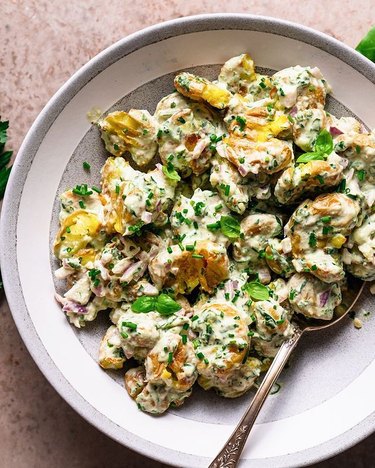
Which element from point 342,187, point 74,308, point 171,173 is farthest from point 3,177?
point 342,187

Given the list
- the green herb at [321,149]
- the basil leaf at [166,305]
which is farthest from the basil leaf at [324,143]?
the basil leaf at [166,305]

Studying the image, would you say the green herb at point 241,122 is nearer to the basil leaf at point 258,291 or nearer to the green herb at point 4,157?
the basil leaf at point 258,291

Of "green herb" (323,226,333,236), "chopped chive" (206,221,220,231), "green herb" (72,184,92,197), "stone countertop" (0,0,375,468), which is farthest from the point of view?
"stone countertop" (0,0,375,468)

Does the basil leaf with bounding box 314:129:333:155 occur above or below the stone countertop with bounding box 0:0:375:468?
above

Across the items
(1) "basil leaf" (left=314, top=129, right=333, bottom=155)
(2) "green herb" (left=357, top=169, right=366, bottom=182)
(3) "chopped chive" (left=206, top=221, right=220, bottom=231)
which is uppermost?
(1) "basil leaf" (left=314, top=129, right=333, bottom=155)

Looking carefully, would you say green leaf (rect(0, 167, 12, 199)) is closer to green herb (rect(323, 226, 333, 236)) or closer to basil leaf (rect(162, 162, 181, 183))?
basil leaf (rect(162, 162, 181, 183))

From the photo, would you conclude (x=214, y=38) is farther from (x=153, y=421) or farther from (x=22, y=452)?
(x=22, y=452)

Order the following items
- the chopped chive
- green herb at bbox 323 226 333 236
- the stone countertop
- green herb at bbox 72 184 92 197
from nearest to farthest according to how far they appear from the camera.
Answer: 1. green herb at bbox 323 226 333 236
2. the chopped chive
3. green herb at bbox 72 184 92 197
4. the stone countertop

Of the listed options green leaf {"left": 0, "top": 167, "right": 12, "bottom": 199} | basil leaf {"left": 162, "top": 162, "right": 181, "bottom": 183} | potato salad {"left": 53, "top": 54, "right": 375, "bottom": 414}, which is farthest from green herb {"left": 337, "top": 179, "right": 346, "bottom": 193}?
green leaf {"left": 0, "top": 167, "right": 12, "bottom": 199}

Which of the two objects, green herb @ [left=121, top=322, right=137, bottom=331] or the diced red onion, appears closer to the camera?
green herb @ [left=121, top=322, right=137, bottom=331]
